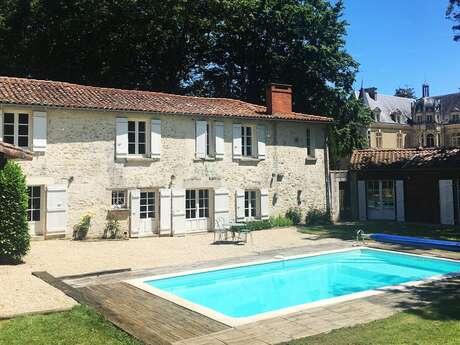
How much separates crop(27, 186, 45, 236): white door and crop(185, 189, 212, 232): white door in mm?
5579

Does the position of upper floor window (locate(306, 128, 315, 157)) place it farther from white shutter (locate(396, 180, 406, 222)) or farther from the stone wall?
white shutter (locate(396, 180, 406, 222))

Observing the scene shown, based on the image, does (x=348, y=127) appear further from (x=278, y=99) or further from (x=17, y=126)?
(x=17, y=126)

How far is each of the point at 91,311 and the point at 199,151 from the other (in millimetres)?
11541

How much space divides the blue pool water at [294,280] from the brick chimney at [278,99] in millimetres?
9079

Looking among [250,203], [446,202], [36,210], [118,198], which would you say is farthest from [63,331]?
→ [446,202]

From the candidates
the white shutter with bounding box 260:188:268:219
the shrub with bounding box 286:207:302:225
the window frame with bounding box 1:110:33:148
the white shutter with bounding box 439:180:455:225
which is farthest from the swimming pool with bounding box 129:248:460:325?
the window frame with bounding box 1:110:33:148

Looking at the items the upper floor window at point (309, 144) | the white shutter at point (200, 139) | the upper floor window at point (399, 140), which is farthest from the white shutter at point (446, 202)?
the upper floor window at point (399, 140)

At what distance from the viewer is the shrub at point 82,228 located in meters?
15.9

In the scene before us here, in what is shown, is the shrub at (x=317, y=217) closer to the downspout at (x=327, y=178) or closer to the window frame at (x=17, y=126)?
the downspout at (x=327, y=178)

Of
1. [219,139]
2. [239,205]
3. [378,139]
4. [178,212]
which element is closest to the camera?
[178,212]

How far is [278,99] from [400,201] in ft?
25.6

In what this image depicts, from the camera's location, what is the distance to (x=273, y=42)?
2894cm

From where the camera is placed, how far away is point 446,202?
20.1 meters

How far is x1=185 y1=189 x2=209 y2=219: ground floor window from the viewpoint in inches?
731
